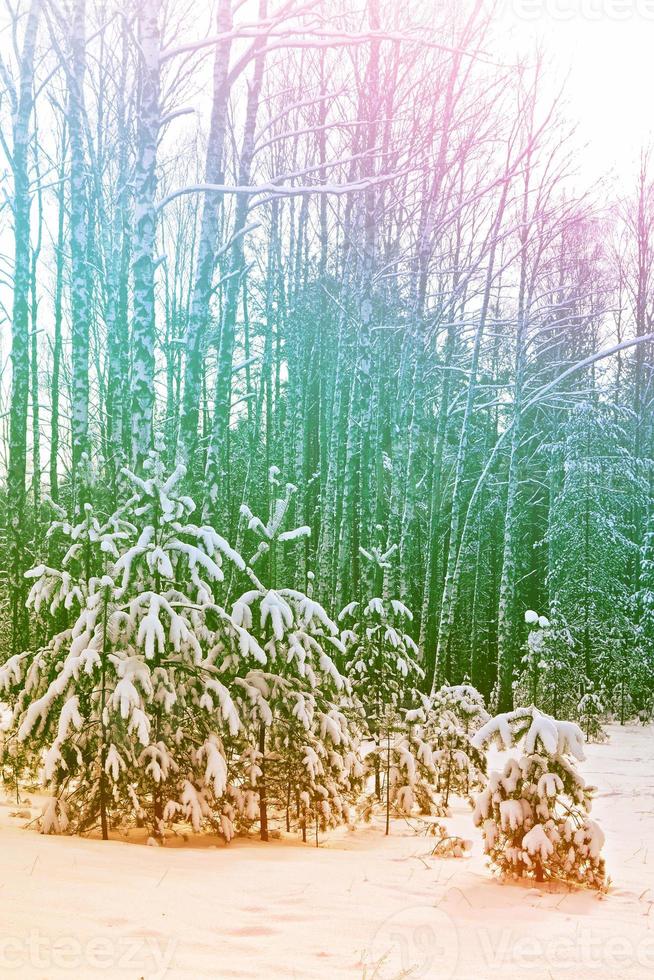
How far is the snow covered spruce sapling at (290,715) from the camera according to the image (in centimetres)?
627

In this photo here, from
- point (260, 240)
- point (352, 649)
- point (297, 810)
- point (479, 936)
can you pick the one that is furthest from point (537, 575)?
point (479, 936)

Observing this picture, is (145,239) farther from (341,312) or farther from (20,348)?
(341,312)

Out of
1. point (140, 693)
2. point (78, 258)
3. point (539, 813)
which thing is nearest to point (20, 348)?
point (78, 258)

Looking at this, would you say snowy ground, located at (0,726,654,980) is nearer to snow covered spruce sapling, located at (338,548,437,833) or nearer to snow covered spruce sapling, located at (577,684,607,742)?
snow covered spruce sapling, located at (338,548,437,833)

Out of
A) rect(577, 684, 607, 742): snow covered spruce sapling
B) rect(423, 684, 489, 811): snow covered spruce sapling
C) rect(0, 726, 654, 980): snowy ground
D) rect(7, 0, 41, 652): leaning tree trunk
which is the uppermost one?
rect(7, 0, 41, 652): leaning tree trunk

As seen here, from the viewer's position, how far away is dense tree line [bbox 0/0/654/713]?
32.1ft

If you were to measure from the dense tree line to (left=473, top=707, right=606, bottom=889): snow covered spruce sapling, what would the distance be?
401 centimetres

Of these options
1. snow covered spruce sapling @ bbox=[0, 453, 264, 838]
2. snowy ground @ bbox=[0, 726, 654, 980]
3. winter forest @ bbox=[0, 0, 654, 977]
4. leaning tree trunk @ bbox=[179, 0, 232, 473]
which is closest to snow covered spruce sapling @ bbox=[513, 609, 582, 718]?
winter forest @ bbox=[0, 0, 654, 977]

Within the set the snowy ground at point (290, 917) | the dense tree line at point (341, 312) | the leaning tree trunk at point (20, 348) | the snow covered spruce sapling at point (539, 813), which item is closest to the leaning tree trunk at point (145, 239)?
the dense tree line at point (341, 312)

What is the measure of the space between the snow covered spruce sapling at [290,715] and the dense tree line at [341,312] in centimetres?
185

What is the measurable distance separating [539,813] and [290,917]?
192cm

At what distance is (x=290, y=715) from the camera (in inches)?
254

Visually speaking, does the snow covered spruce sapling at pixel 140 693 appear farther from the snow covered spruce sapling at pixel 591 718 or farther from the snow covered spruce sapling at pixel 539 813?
the snow covered spruce sapling at pixel 591 718

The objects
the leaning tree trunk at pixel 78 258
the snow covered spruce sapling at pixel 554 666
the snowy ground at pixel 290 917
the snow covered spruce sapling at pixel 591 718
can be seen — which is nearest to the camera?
the snowy ground at pixel 290 917
